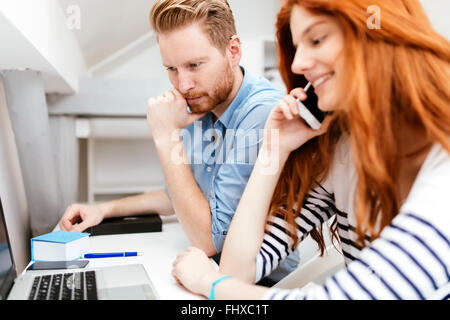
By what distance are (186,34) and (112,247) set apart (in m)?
0.59

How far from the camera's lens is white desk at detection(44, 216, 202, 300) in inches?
28.7

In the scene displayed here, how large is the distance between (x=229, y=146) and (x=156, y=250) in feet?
1.12

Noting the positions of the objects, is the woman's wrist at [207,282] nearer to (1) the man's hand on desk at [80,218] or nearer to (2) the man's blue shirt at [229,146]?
(2) the man's blue shirt at [229,146]

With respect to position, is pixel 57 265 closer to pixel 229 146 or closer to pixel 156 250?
pixel 156 250

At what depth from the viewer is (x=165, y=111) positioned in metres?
1.08

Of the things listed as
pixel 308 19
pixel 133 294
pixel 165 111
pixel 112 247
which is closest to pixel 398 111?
pixel 308 19

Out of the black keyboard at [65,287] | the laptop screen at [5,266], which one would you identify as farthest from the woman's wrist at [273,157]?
the laptop screen at [5,266]

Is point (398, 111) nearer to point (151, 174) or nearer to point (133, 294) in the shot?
point (133, 294)

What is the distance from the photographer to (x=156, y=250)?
1007 mm

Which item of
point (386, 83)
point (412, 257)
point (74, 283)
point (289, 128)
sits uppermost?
point (386, 83)

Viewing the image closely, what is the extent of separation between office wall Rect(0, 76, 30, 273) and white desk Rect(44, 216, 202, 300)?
0.80 feet

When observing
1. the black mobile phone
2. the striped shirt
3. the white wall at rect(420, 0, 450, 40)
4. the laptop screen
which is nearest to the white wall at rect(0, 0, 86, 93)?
the laptop screen

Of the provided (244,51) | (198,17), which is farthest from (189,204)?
(244,51)

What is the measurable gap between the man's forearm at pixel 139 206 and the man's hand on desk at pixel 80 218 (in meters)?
0.04
